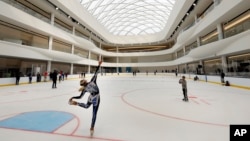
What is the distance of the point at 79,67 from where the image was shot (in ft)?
111

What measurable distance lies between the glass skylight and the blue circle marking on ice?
30285 mm

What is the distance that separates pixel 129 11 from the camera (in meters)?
38.4

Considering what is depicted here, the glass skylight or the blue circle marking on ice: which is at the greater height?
the glass skylight

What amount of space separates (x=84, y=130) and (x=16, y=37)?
1994 centimetres

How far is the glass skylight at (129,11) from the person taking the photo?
31.6 metres

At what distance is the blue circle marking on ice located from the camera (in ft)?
12.3

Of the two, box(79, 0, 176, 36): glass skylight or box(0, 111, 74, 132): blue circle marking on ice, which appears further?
box(79, 0, 176, 36): glass skylight

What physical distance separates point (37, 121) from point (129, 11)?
4035 centimetres

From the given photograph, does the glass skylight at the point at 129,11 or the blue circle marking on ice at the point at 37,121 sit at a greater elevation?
the glass skylight at the point at 129,11

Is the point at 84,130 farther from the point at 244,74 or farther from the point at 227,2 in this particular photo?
the point at 227,2

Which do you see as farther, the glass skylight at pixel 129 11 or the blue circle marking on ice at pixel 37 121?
the glass skylight at pixel 129 11

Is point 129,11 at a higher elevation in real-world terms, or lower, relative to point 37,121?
higher

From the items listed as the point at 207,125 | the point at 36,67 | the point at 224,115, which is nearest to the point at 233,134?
the point at 207,125

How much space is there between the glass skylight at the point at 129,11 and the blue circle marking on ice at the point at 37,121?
1192 inches
